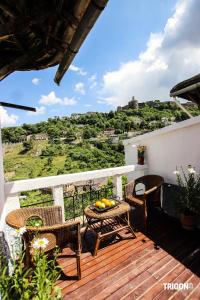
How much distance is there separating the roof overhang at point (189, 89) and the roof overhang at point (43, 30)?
231 centimetres

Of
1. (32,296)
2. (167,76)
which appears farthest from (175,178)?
(167,76)

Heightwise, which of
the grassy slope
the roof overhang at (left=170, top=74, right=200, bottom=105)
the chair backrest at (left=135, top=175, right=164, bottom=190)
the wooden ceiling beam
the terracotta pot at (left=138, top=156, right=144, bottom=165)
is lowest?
the grassy slope

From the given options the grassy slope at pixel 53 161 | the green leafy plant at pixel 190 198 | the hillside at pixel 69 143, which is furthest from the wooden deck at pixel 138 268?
the grassy slope at pixel 53 161

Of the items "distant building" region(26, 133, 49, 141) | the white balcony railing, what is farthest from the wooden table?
"distant building" region(26, 133, 49, 141)

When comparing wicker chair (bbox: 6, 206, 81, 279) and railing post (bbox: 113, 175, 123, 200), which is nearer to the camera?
wicker chair (bbox: 6, 206, 81, 279)

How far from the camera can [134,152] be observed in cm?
552

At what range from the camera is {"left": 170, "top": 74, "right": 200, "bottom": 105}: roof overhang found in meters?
3.38

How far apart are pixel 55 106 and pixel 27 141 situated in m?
10.6

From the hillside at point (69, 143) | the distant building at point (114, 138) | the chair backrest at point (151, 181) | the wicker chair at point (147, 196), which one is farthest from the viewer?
the distant building at point (114, 138)

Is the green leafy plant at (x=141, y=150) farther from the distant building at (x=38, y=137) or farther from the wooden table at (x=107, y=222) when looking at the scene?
the distant building at (x=38, y=137)

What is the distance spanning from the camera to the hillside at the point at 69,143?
24.2 m

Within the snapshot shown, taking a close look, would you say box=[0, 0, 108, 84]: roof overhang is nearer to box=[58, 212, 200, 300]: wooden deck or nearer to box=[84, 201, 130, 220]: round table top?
box=[84, 201, 130, 220]: round table top

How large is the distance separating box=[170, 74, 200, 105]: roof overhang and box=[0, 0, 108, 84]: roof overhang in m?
2.31

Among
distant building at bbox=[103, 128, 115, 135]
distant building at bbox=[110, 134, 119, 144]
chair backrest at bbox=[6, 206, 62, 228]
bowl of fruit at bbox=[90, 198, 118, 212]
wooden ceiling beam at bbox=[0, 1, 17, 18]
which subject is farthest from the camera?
distant building at bbox=[103, 128, 115, 135]
